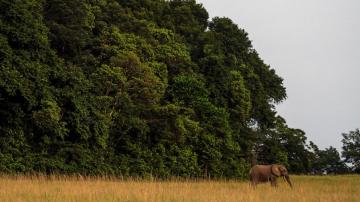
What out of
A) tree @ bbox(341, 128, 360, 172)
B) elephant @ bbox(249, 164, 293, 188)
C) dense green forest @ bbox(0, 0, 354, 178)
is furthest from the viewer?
tree @ bbox(341, 128, 360, 172)

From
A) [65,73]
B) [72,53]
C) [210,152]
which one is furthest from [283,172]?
[72,53]

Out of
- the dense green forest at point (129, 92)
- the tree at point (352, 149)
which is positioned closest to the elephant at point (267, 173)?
the dense green forest at point (129, 92)

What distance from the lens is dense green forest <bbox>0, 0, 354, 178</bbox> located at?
19.9 meters

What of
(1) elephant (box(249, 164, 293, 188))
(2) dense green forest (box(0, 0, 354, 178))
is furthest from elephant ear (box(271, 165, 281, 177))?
(2) dense green forest (box(0, 0, 354, 178))

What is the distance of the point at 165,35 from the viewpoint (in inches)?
1145

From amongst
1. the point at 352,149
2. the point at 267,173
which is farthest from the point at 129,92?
the point at 352,149

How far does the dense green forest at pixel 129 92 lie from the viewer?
19891 mm

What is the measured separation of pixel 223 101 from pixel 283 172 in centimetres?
1072

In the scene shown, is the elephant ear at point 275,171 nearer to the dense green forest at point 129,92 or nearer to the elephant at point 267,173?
the elephant at point 267,173

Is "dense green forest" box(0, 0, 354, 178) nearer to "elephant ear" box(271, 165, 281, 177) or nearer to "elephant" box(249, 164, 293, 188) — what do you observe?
"elephant" box(249, 164, 293, 188)

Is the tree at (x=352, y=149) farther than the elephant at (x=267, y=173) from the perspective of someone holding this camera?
Yes

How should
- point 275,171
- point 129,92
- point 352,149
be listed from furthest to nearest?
1. point 352,149
2. point 129,92
3. point 275,171

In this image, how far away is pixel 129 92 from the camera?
2528 cm

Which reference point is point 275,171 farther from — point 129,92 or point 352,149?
point 352,149
